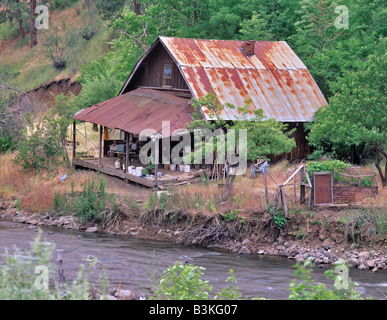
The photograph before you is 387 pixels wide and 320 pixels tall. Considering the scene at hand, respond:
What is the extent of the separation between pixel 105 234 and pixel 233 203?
4683mm

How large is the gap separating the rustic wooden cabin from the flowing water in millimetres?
5506

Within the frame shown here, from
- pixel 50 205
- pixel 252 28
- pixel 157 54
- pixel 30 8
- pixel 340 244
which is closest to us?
pixel 340 244

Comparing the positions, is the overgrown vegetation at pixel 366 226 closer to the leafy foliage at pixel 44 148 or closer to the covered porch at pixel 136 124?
the covered porch at pixel 136 124

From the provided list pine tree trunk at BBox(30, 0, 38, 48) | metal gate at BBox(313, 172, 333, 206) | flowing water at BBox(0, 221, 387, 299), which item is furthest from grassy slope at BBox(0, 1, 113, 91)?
metal gate at BBox(313, 172, 333, 206)

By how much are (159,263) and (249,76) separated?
12.1m

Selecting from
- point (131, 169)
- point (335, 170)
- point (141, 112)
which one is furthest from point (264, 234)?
point (141, 112)

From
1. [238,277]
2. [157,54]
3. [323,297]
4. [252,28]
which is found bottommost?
[238,277]

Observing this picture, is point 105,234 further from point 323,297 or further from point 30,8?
point 30,8

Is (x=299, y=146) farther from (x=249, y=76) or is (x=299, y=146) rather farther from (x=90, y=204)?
(x=90, y=204)

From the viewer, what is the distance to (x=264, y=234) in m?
18.8

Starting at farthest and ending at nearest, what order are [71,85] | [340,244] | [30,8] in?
[30,8] < [71,85] < [340,244]

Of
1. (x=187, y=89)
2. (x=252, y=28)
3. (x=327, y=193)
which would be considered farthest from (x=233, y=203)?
(x=252, y=28)

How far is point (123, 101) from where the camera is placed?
88.7ft

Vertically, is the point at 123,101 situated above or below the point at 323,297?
above
